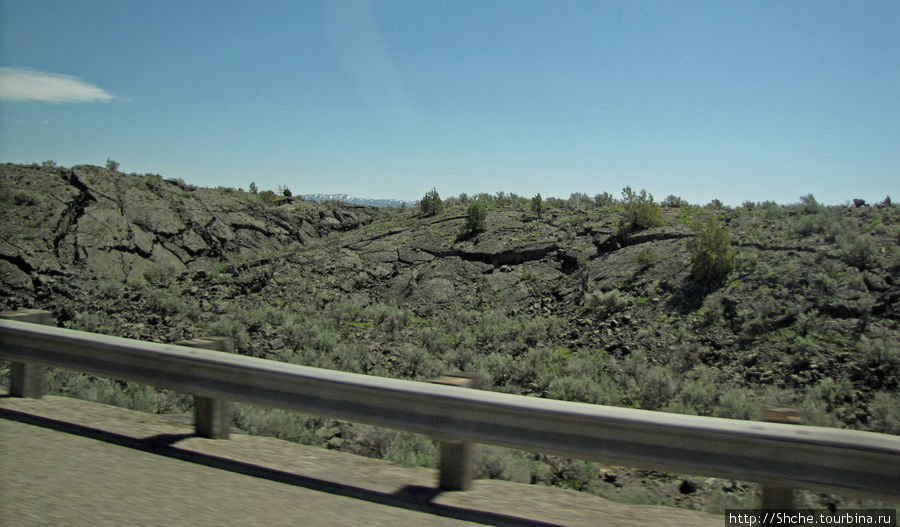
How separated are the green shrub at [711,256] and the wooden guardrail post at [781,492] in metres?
12.3

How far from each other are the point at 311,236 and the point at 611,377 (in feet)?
71.6

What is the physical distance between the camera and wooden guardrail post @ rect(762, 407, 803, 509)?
12.8ft

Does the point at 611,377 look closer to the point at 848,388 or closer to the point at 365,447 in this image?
the point at 848,388

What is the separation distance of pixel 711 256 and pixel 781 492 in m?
12.9

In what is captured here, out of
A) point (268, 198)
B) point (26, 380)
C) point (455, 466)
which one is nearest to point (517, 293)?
point (26, 380)

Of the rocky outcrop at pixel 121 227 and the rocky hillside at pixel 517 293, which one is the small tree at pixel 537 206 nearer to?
the rocky hillside at pixel 517 293

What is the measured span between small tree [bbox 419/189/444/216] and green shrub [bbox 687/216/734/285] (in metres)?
14.3

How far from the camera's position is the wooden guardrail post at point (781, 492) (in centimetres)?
389

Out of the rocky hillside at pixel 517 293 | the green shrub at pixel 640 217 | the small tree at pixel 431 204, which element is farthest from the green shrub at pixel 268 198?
the green shrub at pixel 640 217

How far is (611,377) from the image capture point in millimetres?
12047

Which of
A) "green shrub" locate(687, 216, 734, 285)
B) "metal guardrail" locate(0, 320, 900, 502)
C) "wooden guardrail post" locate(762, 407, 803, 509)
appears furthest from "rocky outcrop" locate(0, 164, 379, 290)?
"wooden guardrail post" locate(762, 407, 803, 509)

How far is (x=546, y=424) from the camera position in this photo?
4.26 metres

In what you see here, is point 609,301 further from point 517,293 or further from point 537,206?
point 537,206

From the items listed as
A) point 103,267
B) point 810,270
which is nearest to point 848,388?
point 810,270
